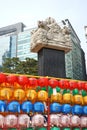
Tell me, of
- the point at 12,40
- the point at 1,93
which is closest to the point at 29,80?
the point at 1,93

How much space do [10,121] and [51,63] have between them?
268 cm

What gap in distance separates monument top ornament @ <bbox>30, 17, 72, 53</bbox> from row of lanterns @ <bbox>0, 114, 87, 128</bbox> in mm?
2419

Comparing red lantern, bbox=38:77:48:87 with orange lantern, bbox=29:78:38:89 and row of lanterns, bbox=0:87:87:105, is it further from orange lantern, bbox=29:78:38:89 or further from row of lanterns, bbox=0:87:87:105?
row of lanterns, bbox=0:87:87:105

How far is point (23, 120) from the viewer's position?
572 centimetres

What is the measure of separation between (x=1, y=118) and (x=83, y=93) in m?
2.48

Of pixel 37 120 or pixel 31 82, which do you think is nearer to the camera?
pixel 37 120

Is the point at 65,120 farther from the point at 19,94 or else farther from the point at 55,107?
the point at 19,94

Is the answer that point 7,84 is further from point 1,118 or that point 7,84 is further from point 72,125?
point 72,125

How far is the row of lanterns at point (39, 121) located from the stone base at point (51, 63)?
5.57ft

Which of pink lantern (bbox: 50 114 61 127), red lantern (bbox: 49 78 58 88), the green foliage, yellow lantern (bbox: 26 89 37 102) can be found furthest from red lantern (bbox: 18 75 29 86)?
the green foliage

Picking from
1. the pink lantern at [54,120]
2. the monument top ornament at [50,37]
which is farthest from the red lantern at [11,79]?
the monument top ornament at [50,37]

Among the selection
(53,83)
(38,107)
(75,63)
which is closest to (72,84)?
(53,83)

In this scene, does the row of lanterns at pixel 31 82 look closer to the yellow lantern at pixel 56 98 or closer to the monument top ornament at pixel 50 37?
the yellow lantern at pixel 56 98

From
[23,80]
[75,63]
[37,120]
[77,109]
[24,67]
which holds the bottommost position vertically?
[37,120]
